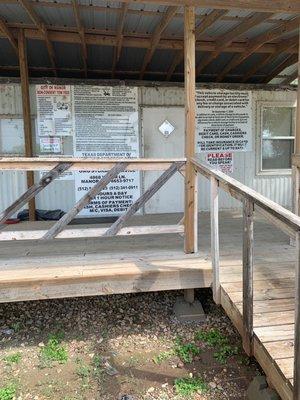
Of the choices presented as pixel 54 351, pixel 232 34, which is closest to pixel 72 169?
pixel 54 351

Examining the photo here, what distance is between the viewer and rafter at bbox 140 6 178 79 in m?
4.14

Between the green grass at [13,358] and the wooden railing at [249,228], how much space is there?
1.82 m

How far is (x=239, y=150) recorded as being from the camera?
6.83 meters

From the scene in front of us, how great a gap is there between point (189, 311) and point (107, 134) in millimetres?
3431

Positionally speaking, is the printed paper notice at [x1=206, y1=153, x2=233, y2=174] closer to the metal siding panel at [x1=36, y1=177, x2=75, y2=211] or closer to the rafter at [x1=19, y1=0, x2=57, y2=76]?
the metal siding panel at [x1=36, y1=177, x2=75, y2=211]

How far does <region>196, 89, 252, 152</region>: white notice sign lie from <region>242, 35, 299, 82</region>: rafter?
326mm

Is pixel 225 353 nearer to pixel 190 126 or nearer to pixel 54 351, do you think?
pixel 54 351

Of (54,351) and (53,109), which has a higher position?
(53,109)

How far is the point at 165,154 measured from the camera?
6609 millimetres

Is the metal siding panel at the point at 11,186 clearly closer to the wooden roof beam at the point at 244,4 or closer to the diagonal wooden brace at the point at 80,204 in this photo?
the diagonal wooden brace at the point at 80,204

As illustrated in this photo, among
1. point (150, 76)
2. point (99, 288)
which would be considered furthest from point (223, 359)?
point (150, 76)

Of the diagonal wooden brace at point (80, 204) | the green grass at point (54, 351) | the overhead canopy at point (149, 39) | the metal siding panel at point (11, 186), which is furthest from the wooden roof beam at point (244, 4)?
the metal siding panel at point (11, 186)

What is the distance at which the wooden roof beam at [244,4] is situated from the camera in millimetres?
3518

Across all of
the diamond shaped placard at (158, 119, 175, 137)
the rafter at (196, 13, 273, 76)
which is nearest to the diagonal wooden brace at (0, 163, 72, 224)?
the rafter at (196, 13, 273, 76)
